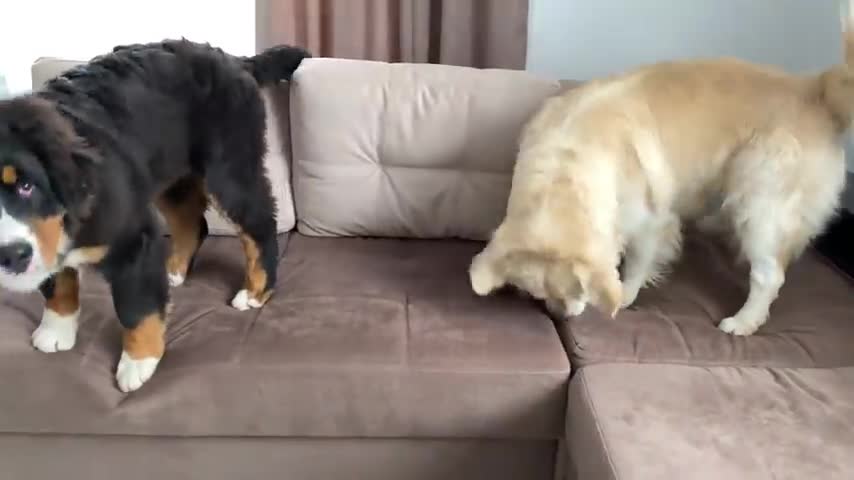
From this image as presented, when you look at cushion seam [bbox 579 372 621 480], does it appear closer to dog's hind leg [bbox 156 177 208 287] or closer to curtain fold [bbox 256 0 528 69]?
dog's hind leg [bbox 156 177 208 287]

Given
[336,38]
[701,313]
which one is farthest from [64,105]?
[701,313]

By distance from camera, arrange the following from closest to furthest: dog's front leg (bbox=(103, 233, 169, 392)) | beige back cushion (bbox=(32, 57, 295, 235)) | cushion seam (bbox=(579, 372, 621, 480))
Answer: cushion seam (bbox=(579, 372, 621, 480)) < dog's front leg (bbox=(103, 233, 169, 392)) < beige back cushion (bbox=(32, 57, 295, 235))

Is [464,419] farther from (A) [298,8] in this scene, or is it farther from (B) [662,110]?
(A) [298,8]

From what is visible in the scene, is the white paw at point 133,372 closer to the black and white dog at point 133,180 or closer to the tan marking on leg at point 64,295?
the black and white dog at point 133,180

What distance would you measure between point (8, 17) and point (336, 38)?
1.12 m

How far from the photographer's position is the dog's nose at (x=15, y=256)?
147 cm

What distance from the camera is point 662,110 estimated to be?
2021 millimetres

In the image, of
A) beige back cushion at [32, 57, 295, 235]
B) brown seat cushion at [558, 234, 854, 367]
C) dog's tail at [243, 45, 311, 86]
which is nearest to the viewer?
brown seat cushion at [558, 234, 854, 367]

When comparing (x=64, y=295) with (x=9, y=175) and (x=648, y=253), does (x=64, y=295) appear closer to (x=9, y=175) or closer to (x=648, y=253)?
(x=9, y=175)

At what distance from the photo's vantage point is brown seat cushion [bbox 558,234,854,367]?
1820 mm

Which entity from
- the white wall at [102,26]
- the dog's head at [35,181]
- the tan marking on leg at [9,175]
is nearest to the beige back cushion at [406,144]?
the white wall at [102,26]

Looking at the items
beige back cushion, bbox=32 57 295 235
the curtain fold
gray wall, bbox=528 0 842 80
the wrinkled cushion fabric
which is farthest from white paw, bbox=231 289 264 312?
gray wall, bbox=528 0 842 80

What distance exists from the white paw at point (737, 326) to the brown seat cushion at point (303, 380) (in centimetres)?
41

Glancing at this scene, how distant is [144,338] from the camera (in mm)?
1725
